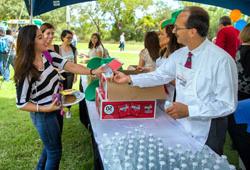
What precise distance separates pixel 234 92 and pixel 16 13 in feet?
106

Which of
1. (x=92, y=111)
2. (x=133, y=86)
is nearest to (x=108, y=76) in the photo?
(x=133, y=86)

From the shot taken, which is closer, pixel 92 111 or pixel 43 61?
pixel 43 61

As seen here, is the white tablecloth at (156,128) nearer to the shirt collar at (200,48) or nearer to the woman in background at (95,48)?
the shirt collar at (200,48)

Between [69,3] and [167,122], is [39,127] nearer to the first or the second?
[167,122]

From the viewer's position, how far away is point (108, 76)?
1967 millimetres

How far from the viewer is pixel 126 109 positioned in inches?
78.0

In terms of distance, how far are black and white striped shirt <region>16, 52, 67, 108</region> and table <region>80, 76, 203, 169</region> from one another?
0.32 m

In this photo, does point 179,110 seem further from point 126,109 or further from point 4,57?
point 4,57

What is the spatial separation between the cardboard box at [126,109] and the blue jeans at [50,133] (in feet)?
1.03

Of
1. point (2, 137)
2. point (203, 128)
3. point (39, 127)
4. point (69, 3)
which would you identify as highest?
point (69, 3)

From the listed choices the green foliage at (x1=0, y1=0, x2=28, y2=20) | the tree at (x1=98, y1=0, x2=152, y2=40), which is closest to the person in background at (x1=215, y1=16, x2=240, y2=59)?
the tree at (x1=98, y1=0, x2=152, y2=40)

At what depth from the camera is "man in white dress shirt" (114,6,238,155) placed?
4.77 feet

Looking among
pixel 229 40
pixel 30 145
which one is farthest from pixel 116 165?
pixel 229 40

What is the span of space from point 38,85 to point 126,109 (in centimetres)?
58
